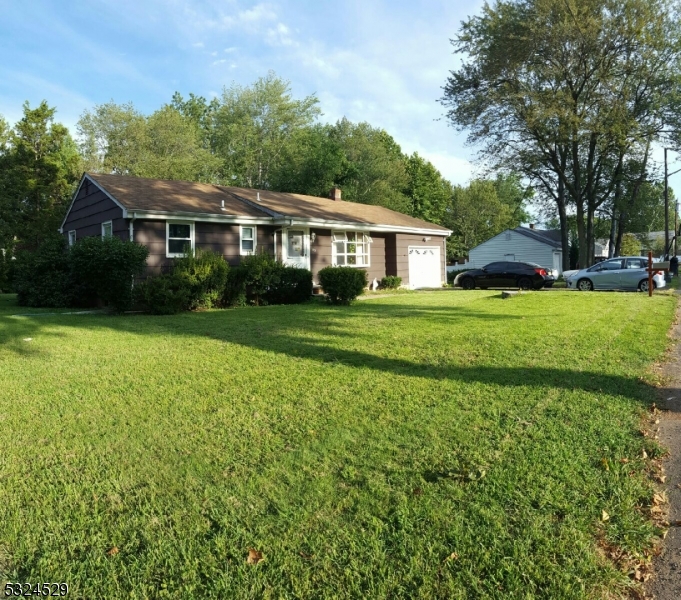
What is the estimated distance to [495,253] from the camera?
4572 cm

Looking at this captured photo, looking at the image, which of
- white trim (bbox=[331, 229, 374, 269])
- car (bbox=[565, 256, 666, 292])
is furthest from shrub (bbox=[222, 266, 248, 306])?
car (bbox=[565, 256, 666, 292])

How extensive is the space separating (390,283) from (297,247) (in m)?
4.91

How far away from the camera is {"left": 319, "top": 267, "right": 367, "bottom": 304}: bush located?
45.4 feet

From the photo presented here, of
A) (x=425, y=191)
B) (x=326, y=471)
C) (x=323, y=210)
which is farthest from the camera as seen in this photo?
(x=425, y=191)

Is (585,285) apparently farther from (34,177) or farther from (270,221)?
(34,177)

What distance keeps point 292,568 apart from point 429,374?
3806mm

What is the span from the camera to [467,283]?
24.5 meters

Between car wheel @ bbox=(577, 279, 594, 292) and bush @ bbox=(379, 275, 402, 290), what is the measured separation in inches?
307

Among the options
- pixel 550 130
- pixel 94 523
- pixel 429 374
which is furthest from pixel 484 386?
pixel 550 130

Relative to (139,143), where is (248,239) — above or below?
below

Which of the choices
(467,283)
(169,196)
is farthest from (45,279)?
(467,283)

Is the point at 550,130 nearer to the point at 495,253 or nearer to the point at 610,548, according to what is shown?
the point at 495,253

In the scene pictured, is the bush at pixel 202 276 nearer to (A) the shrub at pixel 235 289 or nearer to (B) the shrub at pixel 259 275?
(A) the shrub at pixel 235 289

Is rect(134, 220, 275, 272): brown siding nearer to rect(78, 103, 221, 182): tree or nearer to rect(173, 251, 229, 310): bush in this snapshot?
rect(173, 251, 229, 310): bush
